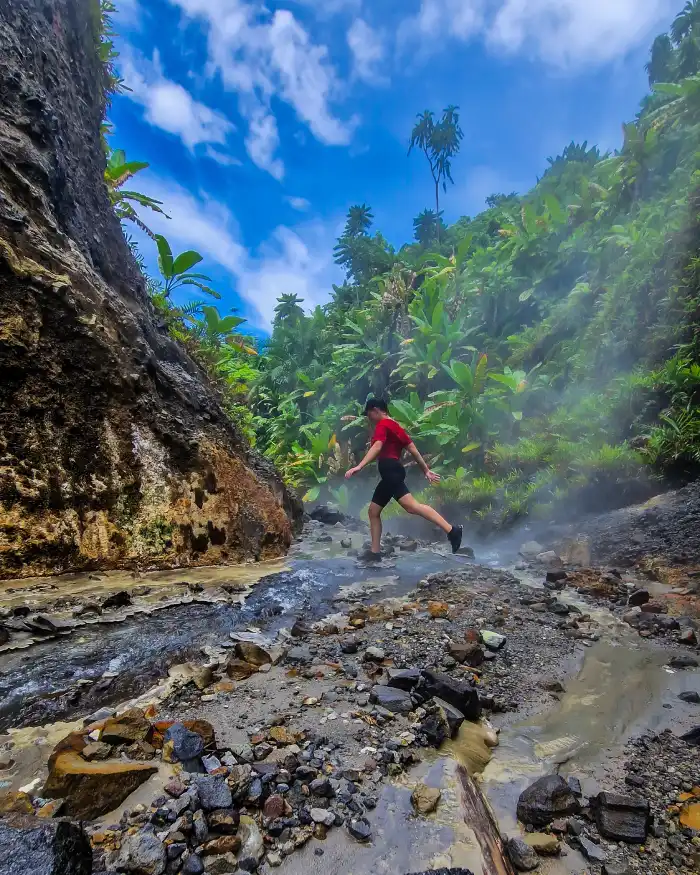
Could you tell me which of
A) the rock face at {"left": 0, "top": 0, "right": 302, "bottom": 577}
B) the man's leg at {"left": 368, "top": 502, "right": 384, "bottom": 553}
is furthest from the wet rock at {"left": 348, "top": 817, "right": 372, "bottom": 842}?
the man's leg at {"left": 368, "top": 502, "right": 384, "bottom": 553}

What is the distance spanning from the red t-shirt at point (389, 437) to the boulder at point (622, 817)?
17.2 ft

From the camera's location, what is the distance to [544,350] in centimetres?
1241

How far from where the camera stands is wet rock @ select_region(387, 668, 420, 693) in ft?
7.93

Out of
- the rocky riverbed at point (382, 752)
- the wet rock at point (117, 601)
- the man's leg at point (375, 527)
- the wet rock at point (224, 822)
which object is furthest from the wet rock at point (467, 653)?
the man's leg at point (375, 527)

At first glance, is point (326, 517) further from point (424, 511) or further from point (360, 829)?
point (360, 829)

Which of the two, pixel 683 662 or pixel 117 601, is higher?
pixel 117 601

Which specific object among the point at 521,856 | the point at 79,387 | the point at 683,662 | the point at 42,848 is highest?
the point at 79,387

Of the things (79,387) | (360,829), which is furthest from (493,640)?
(79,387)

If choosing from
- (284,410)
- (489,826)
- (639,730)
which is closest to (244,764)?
(489,826)

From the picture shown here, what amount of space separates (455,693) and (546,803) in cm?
66

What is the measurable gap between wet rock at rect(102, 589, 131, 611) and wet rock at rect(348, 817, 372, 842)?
2.73 metres

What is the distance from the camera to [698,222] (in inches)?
349

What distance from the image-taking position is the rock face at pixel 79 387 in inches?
153

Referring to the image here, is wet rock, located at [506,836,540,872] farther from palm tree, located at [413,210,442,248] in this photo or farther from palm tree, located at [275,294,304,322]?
palm tree, located at [413,210,442,248]
